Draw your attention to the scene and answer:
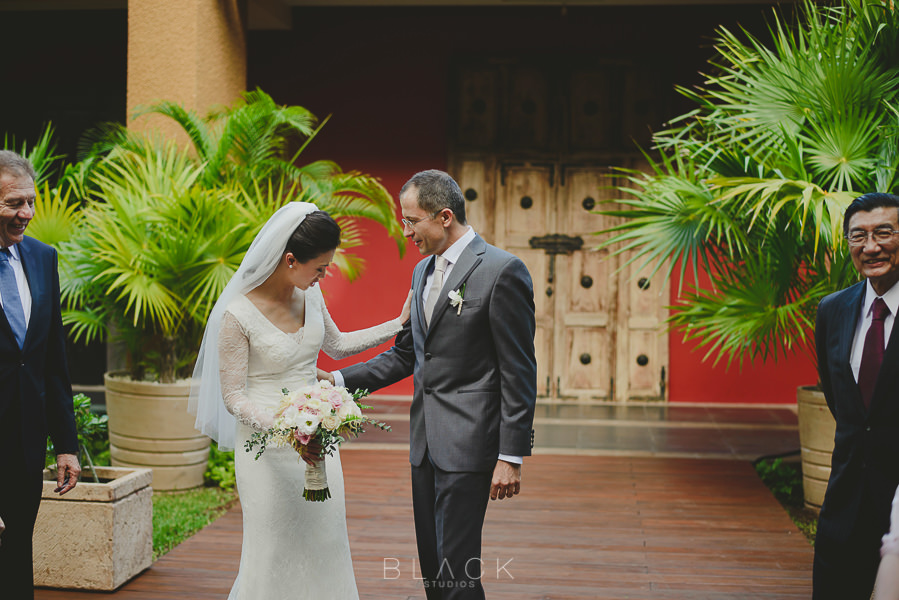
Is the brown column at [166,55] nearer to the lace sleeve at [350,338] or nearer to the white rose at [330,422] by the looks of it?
the lace sleeve at [350,338]

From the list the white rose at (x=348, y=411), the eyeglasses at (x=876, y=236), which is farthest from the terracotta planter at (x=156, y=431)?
the eyeglasses at (x=876, y=236)

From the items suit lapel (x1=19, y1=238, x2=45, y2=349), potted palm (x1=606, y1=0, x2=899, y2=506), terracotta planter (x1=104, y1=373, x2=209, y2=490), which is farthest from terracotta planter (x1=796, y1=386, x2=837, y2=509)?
suit lapel (x1=19, y1=238, x2=45, y2=349)

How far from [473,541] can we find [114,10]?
8.24m

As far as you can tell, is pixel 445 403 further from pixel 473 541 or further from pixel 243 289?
pixel 243 289

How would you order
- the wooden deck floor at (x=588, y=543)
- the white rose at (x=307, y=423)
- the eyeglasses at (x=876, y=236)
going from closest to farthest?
the white rose at (x=307, y=423)
the eyeglasses at (x=876, y=236)
the wooden deck floor at (x=588, y=543)

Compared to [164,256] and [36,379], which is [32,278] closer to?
[36,379]

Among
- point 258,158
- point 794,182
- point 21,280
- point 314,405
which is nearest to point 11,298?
point 21,280

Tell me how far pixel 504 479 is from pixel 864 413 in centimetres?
127

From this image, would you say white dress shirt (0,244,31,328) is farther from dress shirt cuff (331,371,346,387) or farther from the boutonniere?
the boutonniere

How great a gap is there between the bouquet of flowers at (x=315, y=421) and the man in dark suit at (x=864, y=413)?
1.63 meters

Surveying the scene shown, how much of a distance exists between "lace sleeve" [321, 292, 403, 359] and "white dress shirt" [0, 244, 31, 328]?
1116 millimetres

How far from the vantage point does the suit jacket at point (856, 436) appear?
2832 millimetres

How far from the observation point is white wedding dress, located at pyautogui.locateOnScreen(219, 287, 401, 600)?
316cm

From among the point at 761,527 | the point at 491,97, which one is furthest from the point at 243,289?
the point at 491,97
